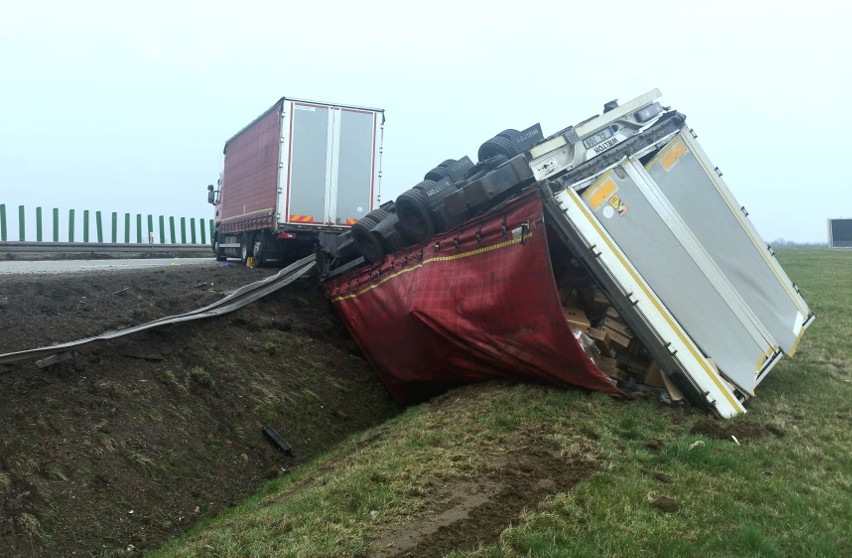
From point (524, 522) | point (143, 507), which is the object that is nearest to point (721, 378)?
point (524, 522)

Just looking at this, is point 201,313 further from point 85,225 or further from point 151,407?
point 85,225

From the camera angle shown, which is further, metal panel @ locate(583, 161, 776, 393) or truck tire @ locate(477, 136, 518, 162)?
truck tire @ locate(477, 136, 518, 162)

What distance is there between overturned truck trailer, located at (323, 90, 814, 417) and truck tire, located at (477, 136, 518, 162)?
0.49 metres

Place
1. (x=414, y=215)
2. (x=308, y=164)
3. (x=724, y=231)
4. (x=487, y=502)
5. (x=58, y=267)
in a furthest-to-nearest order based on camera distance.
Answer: (x=58, y=267) < (x=308, y=164) < (x=414, y=215) < (x=724, y=231) < (x=487, y=502)

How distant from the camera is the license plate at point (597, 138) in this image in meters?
6.66

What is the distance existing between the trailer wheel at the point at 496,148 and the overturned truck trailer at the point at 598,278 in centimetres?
49

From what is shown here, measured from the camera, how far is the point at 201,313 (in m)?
7.80

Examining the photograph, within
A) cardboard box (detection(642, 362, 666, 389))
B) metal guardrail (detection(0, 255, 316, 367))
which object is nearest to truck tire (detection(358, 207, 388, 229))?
metal guardrail (detection(0, 255, 316, 367))

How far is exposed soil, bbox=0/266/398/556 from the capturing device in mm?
4871

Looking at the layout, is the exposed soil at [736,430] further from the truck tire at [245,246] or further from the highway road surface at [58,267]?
the truck tire at [245,246]

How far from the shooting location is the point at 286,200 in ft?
45.8

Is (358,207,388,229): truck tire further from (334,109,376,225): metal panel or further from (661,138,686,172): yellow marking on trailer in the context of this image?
(334,109,376,225): metal panel

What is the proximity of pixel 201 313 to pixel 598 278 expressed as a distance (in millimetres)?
4339

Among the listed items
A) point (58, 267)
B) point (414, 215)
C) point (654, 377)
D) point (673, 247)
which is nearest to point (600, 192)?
point (673, 247)
